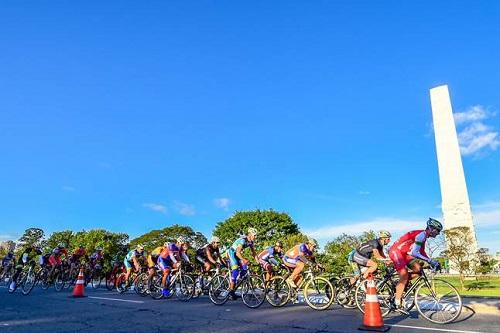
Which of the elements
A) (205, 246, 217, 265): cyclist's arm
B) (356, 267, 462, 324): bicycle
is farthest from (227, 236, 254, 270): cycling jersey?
(356, 267, 462, 324): bicycle

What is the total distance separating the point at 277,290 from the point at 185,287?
3342mm

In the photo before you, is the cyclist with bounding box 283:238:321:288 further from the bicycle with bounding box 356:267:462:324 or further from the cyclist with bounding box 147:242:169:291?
the cyclist with bounding box 147:242:169:291

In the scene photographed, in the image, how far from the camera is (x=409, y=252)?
834 centimetres

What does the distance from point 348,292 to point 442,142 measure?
1059 inches

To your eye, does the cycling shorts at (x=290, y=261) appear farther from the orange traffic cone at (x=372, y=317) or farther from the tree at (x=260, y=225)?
the tree at (x=260, y=225)

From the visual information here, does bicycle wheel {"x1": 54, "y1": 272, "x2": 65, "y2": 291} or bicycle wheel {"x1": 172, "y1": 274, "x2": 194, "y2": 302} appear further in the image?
bicycle wheel {"x1": 54, "y1": 272, "x2": 65, "y2": 291}

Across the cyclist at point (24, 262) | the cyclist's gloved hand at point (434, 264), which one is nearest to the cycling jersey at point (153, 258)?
the cyclist at point (24, 262)

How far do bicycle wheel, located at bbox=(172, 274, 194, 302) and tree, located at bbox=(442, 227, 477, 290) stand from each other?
2339cm

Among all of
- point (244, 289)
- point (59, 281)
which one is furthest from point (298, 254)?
point (59, 281)

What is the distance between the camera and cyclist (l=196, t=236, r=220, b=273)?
41.9ft

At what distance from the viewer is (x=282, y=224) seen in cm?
4759

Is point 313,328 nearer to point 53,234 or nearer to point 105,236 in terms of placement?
point 105,236

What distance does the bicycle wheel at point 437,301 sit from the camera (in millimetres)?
7836

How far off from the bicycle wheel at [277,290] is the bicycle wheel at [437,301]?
3.76 m
